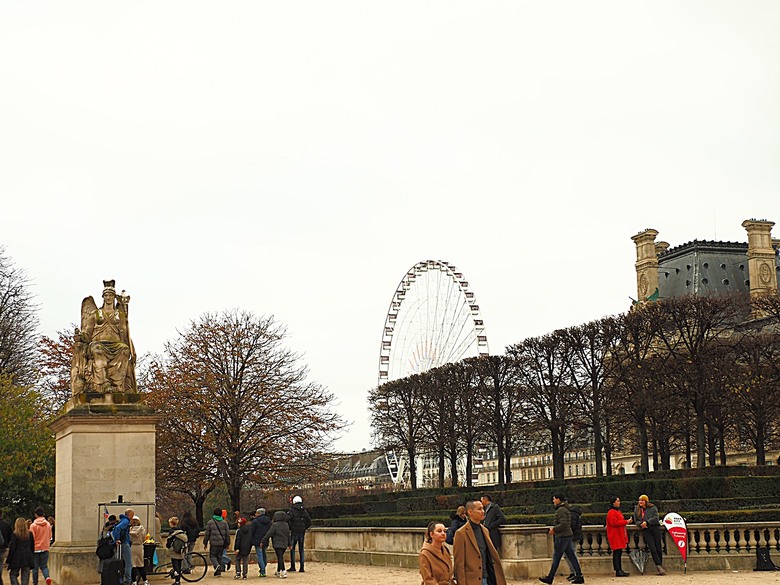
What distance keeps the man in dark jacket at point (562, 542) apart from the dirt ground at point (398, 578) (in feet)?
1.39

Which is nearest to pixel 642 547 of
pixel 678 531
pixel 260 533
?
pixel 678 531

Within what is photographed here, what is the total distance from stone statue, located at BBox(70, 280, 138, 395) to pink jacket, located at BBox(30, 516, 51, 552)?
2.48m

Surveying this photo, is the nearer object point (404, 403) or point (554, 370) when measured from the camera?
point (554, 370)

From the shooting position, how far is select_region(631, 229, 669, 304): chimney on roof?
4011 inches

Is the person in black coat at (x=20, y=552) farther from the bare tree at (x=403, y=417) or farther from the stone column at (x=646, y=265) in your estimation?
the stone column at (x=646, y=265)

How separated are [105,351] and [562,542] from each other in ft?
29.9

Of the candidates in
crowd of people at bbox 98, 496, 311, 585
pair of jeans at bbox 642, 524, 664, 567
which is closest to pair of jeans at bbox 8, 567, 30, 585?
crowd of people at bbox 98, 496, 311, 585

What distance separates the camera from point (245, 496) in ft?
316

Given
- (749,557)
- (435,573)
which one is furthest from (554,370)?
(435,573)

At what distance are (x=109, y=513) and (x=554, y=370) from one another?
43.8 m

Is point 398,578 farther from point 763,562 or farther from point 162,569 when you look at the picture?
point 763,562

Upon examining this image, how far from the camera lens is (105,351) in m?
21.5

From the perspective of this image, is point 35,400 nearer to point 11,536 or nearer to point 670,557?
point 11,536

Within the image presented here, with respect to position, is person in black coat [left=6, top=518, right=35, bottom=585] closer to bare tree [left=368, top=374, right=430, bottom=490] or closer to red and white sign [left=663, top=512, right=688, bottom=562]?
red and white sign [left=663, top=512, right=688, bottom=562]
